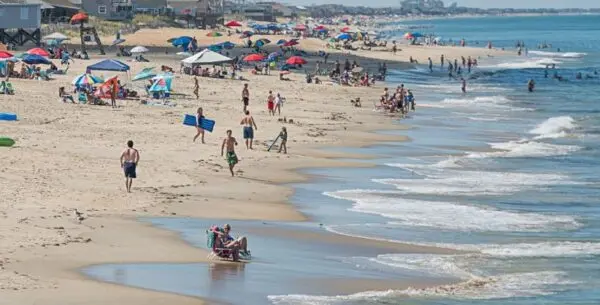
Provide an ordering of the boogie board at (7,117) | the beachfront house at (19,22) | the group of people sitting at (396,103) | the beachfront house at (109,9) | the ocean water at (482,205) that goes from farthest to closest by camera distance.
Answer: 1. the beachfront house at (109,9)
2. the beachfront house at (19,22)
3. the group of people sitting at (396,103)
4. the boogie board at (7,117)
5. the ocean water at (482,205)

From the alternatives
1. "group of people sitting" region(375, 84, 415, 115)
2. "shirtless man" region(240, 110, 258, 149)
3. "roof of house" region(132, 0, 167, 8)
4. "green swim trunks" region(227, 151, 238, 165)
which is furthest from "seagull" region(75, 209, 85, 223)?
"roof of house" region(132, 0, 167, 8)

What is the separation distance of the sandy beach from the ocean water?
1207 millimetres

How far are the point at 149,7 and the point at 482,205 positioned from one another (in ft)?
350

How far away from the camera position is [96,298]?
15.2 metres

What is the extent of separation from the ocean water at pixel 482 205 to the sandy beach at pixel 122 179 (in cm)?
121

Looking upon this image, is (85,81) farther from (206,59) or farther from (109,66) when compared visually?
(206,59)

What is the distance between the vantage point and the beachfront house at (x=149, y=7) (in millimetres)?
127688

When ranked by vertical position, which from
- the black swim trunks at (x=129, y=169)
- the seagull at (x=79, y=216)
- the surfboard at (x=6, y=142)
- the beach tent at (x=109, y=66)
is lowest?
the seagull at (x=79, y=216)

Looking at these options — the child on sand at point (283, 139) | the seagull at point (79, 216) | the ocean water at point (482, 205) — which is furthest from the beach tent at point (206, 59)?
the seagull at point (79, 216)

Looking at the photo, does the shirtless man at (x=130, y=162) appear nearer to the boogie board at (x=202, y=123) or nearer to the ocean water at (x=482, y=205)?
the ocean water at (x=482, y=205)

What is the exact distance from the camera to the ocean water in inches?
718

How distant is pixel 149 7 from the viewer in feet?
422

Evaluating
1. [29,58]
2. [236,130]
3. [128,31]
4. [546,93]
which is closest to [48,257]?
[236,130]

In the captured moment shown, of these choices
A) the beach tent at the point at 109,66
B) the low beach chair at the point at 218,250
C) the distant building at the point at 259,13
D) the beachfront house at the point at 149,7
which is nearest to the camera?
the low beach chair at the point at 218,250
